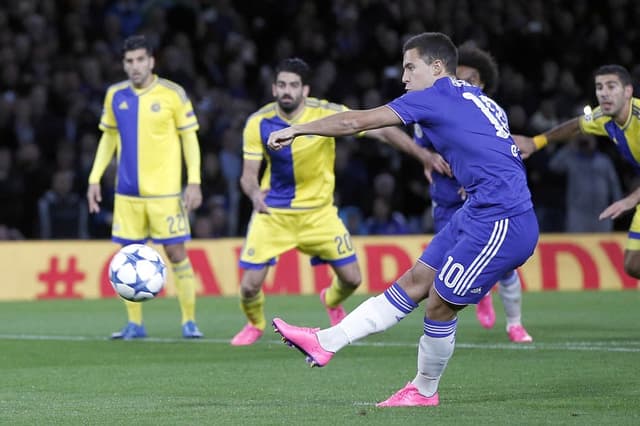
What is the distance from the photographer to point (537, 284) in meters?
16.8

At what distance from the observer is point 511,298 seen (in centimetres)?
1062

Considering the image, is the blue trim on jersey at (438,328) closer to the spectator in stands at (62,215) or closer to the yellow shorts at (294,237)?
the yellow shorts at (294,237)

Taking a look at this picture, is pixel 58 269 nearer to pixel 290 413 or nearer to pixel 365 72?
pixel 365 72

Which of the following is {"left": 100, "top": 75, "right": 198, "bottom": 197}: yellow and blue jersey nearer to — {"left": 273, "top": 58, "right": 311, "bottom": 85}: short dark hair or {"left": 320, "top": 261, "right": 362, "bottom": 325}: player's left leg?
{"left": 273, "top": 58, "right": 311, "bottom": 85}: short dark hair

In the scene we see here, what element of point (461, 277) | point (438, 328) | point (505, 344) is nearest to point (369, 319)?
point (438, 328)

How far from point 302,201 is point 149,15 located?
9.22 meters

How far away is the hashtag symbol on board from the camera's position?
→ 15773 mm

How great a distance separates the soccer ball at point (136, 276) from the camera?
9.05 meters

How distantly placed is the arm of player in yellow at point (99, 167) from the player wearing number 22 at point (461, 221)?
4.45m

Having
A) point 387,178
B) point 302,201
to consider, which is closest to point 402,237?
point 387,178

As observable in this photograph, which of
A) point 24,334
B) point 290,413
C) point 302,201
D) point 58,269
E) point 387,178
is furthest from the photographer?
point 387,178

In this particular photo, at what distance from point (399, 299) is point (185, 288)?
4382 millimetres

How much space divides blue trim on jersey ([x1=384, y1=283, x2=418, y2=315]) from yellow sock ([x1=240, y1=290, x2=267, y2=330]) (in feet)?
11.6

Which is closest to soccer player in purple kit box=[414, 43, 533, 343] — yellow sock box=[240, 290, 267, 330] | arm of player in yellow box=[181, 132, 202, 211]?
yellow sock box=[240, 290, 267, 330]
